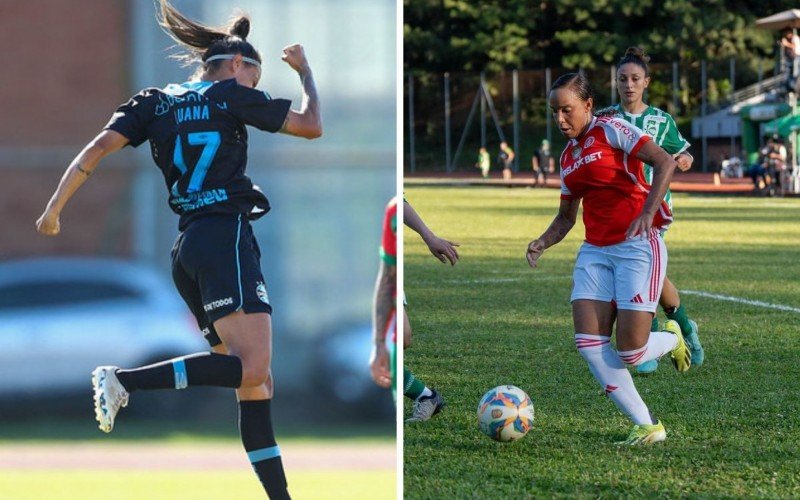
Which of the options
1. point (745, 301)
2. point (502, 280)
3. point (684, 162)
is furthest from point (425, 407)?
point (502, 280)

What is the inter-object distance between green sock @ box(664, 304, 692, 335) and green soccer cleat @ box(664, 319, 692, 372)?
0.62 meters

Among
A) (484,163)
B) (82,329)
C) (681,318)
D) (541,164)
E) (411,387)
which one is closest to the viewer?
(82,329)

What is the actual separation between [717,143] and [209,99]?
121ft

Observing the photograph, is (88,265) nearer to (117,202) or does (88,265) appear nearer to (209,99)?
(117,202)

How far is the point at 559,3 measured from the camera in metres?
45.1

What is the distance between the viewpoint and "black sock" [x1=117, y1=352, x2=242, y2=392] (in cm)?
379

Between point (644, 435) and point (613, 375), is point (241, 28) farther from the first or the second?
point (644, 435)

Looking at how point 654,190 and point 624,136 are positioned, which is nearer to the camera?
point 654,190

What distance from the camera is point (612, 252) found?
5148 millimetres

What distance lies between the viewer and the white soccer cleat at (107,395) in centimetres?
375

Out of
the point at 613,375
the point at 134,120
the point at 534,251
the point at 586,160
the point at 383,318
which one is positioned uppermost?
the point at 134,120

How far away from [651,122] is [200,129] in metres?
3.51

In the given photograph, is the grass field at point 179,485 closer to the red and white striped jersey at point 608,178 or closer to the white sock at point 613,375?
the white sock at point 613,375

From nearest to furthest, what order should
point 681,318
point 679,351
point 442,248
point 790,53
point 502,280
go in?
point 442,248 < point 679,351 < point 681,318 < point 502,280 < point 790,53
